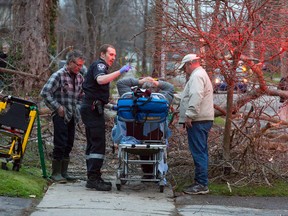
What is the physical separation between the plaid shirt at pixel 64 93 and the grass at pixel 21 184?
895mm

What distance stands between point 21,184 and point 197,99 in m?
2.35

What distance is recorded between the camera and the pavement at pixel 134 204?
6422mm

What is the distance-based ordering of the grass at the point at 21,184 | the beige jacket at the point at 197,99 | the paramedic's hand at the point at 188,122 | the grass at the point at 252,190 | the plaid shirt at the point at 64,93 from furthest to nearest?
the plaid shirt at the point at 64,93, the grass at the point at 252,190, the paramedic's hand at the point at 188,122, the beige jacket at the point at 197,99, the grass at the point at 21,184

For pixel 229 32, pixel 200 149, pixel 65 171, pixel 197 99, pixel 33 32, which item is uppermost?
pixel 33 32

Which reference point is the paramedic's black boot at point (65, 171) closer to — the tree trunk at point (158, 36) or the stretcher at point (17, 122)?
the stretcher at point (17, 122)

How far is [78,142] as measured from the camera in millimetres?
10688

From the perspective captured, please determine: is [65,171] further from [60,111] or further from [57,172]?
[60,111]

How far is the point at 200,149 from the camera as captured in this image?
301 inches

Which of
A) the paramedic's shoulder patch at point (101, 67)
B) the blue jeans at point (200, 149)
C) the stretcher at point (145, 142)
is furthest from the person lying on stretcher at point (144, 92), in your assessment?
the paramedic's shoulder patch at point (101, 67)

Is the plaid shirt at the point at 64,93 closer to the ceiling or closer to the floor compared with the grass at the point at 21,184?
closer to the ceiling

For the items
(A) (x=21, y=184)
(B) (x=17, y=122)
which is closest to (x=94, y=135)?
(B) (x=17, y=122)

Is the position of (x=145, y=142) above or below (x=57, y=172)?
above

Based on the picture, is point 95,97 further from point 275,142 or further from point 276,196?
point 275,142

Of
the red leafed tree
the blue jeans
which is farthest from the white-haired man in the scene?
the red leafed tree
